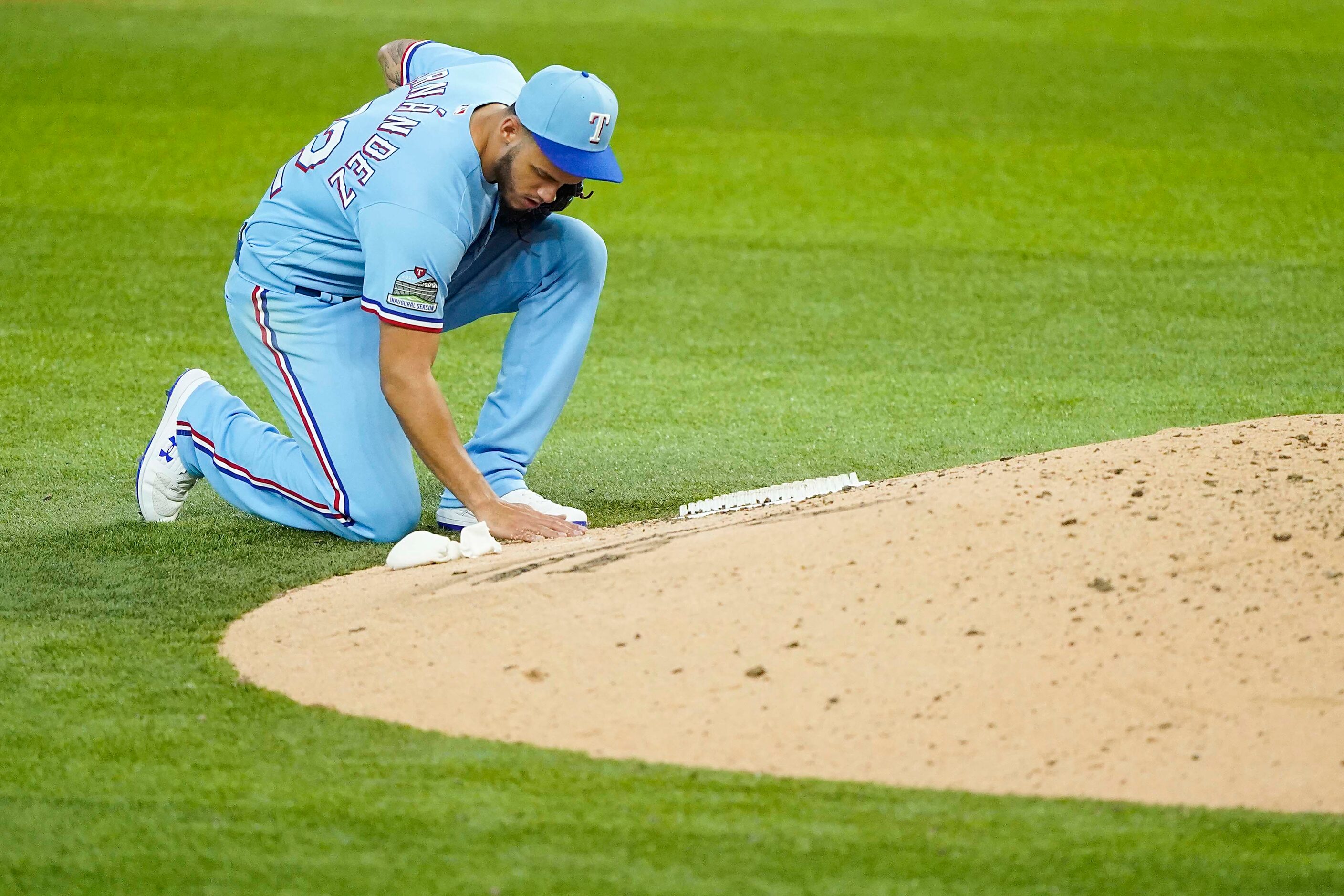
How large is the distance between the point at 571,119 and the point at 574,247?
0.80m

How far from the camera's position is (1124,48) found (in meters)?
12.2

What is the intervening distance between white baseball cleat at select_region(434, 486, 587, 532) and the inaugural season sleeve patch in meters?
0.63

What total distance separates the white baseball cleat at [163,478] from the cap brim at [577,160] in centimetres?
135

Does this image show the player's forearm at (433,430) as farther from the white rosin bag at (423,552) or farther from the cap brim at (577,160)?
the cap brim at (577,160)

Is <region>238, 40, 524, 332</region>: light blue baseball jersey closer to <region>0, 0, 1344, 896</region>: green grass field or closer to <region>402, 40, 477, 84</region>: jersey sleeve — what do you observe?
<region>402, 40, 477, 84</region>: jersey sleeve

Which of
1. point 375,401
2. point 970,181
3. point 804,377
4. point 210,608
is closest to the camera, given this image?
point 210,608

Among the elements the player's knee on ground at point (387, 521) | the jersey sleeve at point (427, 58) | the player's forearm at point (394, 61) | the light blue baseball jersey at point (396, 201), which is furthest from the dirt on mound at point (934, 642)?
the player's forearm at point (394, 61)

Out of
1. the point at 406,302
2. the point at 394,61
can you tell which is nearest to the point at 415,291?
the point at 406,302

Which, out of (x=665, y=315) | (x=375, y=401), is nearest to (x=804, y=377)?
(x=665, y=315)

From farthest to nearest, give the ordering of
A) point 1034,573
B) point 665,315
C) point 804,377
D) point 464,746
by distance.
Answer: point 665,315 < point 804,377 < point 1034,573 < point 464,746

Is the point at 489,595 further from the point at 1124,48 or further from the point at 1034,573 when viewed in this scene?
the point at 1124,48

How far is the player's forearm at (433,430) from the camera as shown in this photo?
368cm

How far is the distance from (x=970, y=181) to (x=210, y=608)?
654 centimetres

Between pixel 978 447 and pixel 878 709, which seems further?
pixel 978 447
